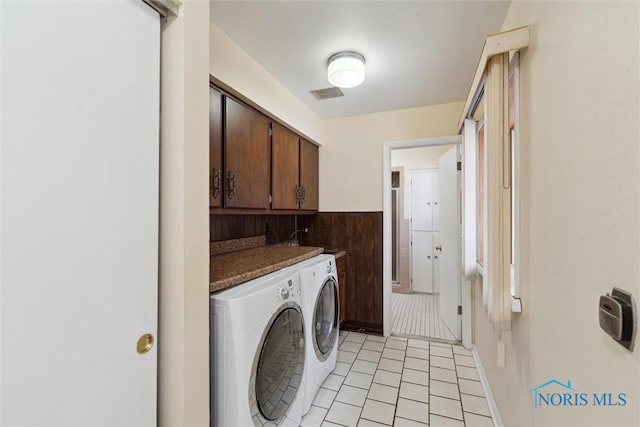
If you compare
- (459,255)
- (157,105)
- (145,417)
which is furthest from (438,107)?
(145,417)

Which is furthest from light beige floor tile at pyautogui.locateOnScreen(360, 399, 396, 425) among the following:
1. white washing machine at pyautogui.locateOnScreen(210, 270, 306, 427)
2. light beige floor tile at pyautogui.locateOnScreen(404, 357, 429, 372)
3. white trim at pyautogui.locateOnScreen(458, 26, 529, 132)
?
white trim at pyautogui.locateOnScreen(458, 26, 529, 132)

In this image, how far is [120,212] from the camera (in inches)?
29.7

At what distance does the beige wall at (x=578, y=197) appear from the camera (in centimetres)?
63

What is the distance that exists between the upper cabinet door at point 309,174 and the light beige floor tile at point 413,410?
181 cm

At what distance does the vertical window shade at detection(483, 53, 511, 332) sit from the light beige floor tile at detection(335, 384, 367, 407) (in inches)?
43.7

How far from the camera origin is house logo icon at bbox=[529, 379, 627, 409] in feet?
2.21

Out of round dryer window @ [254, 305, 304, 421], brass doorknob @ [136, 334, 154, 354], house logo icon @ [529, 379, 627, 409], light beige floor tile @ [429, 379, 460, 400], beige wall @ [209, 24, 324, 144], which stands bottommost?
light beige floor tile @ [429, 379, 460, 400]

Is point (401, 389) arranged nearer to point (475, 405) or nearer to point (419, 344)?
point (475, 405)

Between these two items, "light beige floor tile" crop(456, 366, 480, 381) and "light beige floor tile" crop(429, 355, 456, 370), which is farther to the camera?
"light beige floor tile" crop(429, 355, 456, 370)

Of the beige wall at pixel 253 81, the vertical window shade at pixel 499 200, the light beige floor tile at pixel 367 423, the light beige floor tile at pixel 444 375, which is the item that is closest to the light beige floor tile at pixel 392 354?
the light beige floor tile at pixel 444 375

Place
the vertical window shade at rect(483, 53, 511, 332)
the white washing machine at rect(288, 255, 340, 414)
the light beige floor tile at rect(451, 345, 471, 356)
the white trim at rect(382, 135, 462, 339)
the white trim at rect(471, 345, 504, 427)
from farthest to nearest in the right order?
the white trim at rect(382, 135, 462, 339)
the light beige floor tile at rect(451, 345, 471, 356)
the white washing machine at rect(288, 255, 340, 414)
the white trim at rect(471, 345, 504, 427)
the vertical window shade at rect(483, 53, 511, 332)

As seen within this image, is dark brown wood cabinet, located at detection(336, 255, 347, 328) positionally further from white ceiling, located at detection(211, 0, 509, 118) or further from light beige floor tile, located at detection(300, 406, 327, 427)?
white ceiling, located at detection(211, 0, 509, 118)

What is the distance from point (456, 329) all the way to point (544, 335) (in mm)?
2036

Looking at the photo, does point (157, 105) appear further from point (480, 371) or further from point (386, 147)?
point (480, 371)
